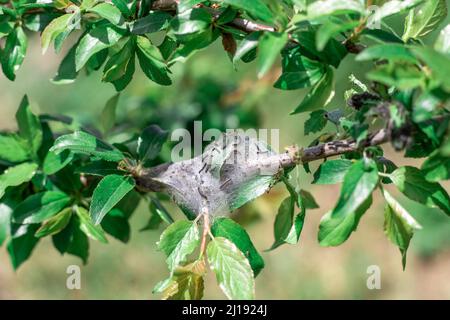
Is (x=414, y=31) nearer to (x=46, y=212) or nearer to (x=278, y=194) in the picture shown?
(x=46, y=212)

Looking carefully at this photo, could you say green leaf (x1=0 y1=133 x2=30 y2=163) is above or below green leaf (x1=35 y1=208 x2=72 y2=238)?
above

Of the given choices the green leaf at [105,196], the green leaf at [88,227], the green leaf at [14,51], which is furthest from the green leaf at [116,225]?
the green leaf at [14,51]

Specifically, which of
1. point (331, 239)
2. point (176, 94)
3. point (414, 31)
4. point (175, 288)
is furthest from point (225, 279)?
point (176, 94)

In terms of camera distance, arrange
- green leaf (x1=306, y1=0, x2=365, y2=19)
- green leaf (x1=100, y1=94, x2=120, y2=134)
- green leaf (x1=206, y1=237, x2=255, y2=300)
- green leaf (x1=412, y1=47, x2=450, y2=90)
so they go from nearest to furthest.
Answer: green leaf (x1=412, y1=47, x2=450, y2=90) < green leaf (x1=306, y1=0, x2=365, y2=19) < green leaf (x1=206, y1=237, x2=255, y2=300) < green leaf (x1=100, y1=94, x2=120, y2=134)

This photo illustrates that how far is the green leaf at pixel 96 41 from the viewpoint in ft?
3.80

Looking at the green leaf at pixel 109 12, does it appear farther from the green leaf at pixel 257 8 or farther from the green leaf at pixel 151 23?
the green leaf at pixel 257 8

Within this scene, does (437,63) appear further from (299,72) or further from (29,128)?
(29,128)

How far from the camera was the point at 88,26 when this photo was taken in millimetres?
1243

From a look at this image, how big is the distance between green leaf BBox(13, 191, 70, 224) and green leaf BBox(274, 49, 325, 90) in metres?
0.63

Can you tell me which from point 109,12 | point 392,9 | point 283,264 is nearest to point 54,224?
point 109,12

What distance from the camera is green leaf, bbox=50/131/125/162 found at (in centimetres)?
126

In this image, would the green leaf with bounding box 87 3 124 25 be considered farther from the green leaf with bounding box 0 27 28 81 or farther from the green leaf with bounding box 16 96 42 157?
the green leaf with bounding box 16 96 42 157

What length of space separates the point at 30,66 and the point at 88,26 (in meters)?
3.92

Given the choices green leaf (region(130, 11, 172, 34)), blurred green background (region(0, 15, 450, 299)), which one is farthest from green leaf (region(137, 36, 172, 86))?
blurred green background (region(0, 15, 450, 299))
